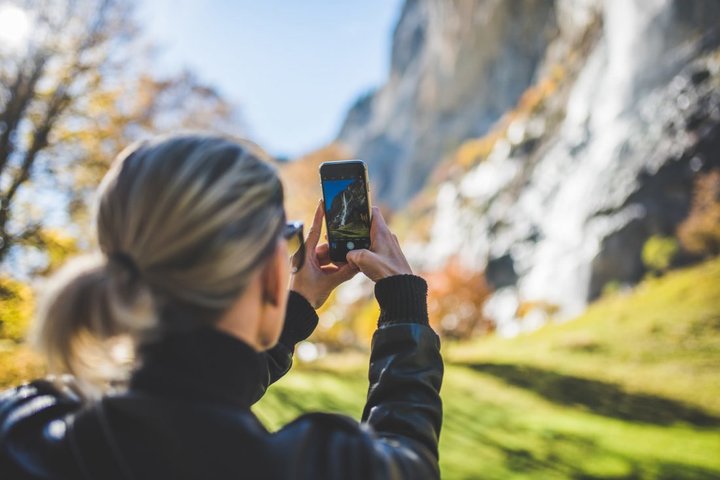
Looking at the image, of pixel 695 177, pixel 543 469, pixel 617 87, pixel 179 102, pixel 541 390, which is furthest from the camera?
pixel 617 87

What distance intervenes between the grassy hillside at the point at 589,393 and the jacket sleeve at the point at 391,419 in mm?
5498

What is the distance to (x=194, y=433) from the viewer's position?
76cm

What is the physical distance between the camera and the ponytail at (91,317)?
84 centimetres

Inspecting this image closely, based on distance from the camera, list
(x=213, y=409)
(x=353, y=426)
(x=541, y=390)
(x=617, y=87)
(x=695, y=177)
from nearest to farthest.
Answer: (x=213, y=409) → (x=353, y=426) → (x=541, y=390) → (x=695, y=177) → (x=617, y=87)

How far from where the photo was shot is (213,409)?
80 centimetres

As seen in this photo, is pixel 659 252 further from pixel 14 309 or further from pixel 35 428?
pixel 35 428

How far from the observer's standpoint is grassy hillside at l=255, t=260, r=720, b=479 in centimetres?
678

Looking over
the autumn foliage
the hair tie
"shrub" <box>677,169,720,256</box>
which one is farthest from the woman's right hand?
"shrub" <box>677,169,720,256</box>

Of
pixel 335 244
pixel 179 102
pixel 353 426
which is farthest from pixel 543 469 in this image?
pixel 179 102

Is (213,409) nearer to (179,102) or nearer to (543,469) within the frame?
(543,469)

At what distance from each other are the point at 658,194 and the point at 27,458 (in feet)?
92.0

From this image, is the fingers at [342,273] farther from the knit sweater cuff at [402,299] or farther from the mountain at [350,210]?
the knit sweater cuff at [402,299]

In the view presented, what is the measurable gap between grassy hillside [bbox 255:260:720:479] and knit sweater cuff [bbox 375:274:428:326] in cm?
548

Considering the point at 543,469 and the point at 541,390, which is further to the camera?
the point at 541,390
